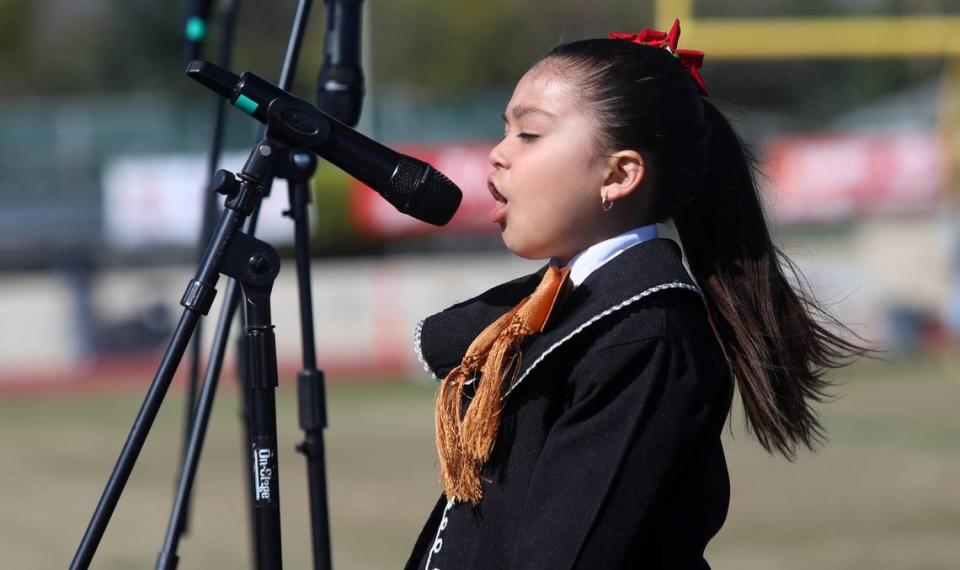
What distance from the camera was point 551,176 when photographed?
183 cm

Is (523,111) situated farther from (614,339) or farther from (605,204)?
(614,339)

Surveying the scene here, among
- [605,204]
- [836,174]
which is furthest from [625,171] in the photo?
[836,174]

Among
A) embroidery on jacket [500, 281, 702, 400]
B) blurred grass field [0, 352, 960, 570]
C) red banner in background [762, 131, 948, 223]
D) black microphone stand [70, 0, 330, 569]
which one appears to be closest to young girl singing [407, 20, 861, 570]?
embroidery on jacket [500, 281, 702, 400]

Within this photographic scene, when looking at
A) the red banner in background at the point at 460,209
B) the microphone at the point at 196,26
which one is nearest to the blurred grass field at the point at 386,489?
the microphone at the point at 196,26

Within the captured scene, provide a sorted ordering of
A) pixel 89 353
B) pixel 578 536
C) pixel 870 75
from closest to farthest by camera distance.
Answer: pixel 578 536, pixel 89 353, pixel 870 75

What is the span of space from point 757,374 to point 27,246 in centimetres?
1523

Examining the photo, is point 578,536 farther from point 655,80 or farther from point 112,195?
point 112,195

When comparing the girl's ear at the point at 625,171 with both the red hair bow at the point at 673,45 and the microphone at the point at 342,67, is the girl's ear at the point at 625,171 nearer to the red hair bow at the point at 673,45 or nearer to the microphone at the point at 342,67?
the red hair bow at the point at 673,45

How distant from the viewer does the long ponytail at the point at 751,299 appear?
190cm

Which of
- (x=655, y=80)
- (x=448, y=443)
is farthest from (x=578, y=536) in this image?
(x=655, y=80)

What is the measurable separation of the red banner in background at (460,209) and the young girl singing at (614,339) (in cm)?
1309

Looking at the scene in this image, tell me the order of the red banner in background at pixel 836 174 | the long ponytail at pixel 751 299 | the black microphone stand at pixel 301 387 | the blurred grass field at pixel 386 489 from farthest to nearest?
the red banner in background at pixel 836 174 < the blurred grass field at pixel 386 489 < the black microphone stand at pixel 301 387 < the long ponytail at pixel 751 299

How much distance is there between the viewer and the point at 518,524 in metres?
1.73

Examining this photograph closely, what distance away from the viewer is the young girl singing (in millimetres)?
1679
